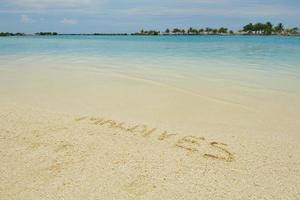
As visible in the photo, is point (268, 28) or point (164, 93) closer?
point (164, 93)

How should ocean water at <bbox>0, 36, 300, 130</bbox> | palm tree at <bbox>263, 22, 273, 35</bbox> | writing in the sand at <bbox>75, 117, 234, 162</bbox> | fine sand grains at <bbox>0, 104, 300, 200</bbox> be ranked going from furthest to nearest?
palm tree at <bbox>263, 22, 273, 35</bbox> → ocean water at <bbox>0, 36, 300, 130</bbox> → writing in the sand at <bbox>75, 117, 234, 162</bbox> → fine sand grains at <bbox>0, 104, 300, 200</bbox>

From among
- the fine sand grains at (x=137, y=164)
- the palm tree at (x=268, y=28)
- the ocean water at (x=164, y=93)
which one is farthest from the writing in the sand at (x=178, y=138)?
the palm tree at (x=268, y=28)

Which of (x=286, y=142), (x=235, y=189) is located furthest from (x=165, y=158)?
(x=286, y=142)

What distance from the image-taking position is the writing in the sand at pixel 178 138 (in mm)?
4374

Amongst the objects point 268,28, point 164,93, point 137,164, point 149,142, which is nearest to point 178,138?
point 149,142

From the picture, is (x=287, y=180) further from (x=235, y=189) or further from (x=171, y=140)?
(x=171, y=140)

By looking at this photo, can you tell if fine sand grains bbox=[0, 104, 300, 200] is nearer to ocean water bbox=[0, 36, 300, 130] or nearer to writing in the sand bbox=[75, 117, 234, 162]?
writing in the sand bbox=[75, 117, 234, 162]

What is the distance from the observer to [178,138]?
194 inches

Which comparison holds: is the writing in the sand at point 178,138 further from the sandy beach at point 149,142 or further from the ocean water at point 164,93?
the ocean water at point 164,93

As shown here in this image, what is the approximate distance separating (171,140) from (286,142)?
1.66 metres

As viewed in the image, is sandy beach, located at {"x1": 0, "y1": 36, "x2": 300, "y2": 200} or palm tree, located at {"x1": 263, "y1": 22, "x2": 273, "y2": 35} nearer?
sandy beach, located at {"x1": 0, "y1": 36, "x2": 300, "y2": 200}

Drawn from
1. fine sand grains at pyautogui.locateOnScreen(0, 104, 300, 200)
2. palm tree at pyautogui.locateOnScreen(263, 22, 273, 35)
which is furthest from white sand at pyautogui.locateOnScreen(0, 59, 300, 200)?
palm tree at pyautogui.locateOnScreen(263, 22, 273, 35)

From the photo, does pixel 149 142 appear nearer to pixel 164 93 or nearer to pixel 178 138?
pixel 178 138

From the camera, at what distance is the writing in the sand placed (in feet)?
14.4
